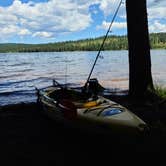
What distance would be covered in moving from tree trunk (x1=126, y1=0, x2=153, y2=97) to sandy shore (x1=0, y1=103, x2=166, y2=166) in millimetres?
3187

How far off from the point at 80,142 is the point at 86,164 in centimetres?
122

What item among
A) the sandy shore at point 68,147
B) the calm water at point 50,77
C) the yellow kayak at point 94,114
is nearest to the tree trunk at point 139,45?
the yellow kayak at point 94,114

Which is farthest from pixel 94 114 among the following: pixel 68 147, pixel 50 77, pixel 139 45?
pixel 50 77

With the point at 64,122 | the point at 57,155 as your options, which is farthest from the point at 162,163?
the point at 64,122

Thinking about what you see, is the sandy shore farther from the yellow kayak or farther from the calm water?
the calm water

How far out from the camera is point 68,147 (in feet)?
21.4

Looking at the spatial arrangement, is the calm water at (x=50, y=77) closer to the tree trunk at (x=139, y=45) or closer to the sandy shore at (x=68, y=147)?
the tree trunk at (x=139, y=45)

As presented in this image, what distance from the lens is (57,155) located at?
608 cm

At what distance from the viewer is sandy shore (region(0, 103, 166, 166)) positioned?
19.1ft

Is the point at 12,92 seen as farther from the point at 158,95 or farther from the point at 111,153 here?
the point at 111,153

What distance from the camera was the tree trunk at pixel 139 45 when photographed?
32.4 ft

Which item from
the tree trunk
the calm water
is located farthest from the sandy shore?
the calm water

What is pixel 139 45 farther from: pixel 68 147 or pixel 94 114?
pixel 68 147

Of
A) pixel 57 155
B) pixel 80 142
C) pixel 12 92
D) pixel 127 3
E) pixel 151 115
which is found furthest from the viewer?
pixel 12 92
